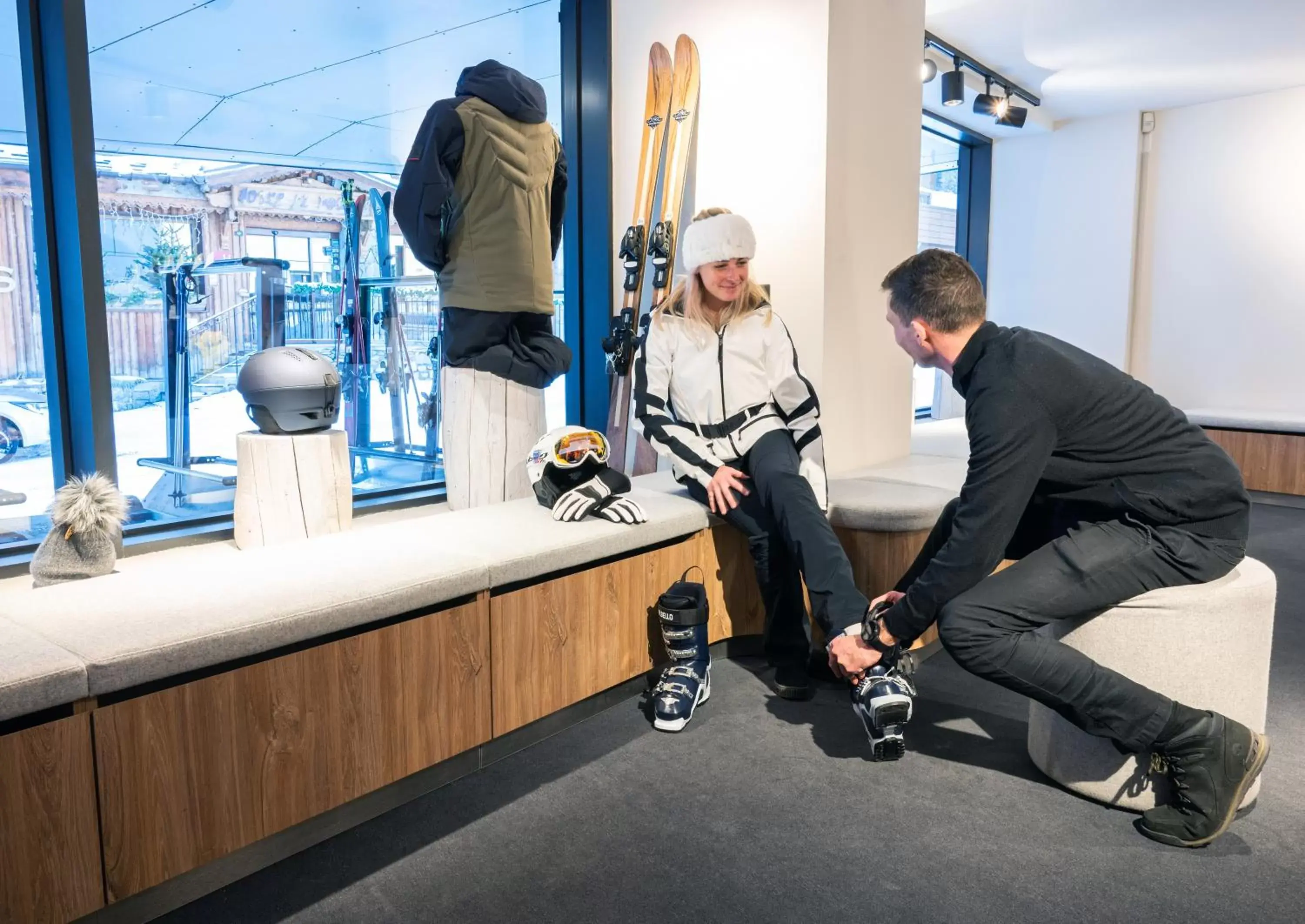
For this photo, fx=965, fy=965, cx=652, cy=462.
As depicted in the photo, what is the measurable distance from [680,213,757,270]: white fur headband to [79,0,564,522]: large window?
36.9 inches

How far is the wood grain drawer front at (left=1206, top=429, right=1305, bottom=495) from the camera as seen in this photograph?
552 centimetres

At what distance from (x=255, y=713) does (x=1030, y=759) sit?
5.65 ft

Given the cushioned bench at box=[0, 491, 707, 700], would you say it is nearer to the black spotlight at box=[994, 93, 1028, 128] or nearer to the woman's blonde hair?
the woman's blonde hair

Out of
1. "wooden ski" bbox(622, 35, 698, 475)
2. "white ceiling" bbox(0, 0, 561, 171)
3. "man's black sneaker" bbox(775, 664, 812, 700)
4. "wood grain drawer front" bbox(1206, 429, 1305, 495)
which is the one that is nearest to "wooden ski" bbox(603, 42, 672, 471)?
"wooden ski" bbox(622, 35, 698, 475)

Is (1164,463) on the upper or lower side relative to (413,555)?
upper

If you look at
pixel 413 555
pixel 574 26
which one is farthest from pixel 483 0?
pixel 413 555

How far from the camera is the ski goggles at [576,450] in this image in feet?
8.81

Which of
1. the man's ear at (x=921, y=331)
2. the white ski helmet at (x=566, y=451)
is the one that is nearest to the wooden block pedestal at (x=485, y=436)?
the white ski helmet at (x=566, y=451)

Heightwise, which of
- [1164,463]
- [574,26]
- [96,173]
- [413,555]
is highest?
[574,26]

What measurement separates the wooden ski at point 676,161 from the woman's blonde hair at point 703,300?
504 millimetres

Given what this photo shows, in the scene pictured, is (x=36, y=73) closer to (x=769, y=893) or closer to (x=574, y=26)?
(x=574, y=26)

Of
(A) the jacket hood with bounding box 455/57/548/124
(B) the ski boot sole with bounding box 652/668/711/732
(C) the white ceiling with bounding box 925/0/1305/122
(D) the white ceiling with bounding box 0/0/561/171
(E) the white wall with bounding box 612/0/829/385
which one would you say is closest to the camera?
(B) the ski boot sole with bounding box 652/668/711/732

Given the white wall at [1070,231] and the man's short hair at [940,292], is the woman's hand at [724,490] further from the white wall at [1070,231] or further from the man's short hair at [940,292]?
the white wall at [1070,231]

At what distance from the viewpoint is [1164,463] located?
78.7 inches
